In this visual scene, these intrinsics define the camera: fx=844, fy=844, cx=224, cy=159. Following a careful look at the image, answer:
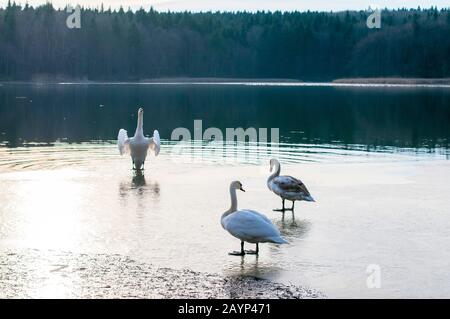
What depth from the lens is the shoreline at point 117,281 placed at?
11.7 metres

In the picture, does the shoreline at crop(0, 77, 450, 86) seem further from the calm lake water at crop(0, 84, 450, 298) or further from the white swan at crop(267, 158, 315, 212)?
the white swan at crop(267, 158, 315, 212)

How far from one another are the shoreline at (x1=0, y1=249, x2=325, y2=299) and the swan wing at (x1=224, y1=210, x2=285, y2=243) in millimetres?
1119

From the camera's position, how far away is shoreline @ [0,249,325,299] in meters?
11.7

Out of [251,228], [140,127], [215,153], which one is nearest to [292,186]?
[251,228]

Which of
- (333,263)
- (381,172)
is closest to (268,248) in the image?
(333,263)

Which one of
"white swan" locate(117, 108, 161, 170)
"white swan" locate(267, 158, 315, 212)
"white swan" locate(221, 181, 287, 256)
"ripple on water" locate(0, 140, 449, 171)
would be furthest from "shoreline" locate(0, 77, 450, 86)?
"white swan" locate(221, 181, 287, 256)

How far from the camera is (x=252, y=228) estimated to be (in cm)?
1386

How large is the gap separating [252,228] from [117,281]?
2607mm

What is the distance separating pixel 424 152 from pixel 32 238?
19.4m

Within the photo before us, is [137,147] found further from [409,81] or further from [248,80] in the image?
[248,80]

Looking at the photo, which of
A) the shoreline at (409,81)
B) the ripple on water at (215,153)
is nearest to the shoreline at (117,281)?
the ripple on water at (215,153)

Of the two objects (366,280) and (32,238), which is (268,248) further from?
(32,238)

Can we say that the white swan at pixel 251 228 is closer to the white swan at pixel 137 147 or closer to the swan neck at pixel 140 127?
the white swan at pixel 137 147

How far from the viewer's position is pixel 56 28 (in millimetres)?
196375
